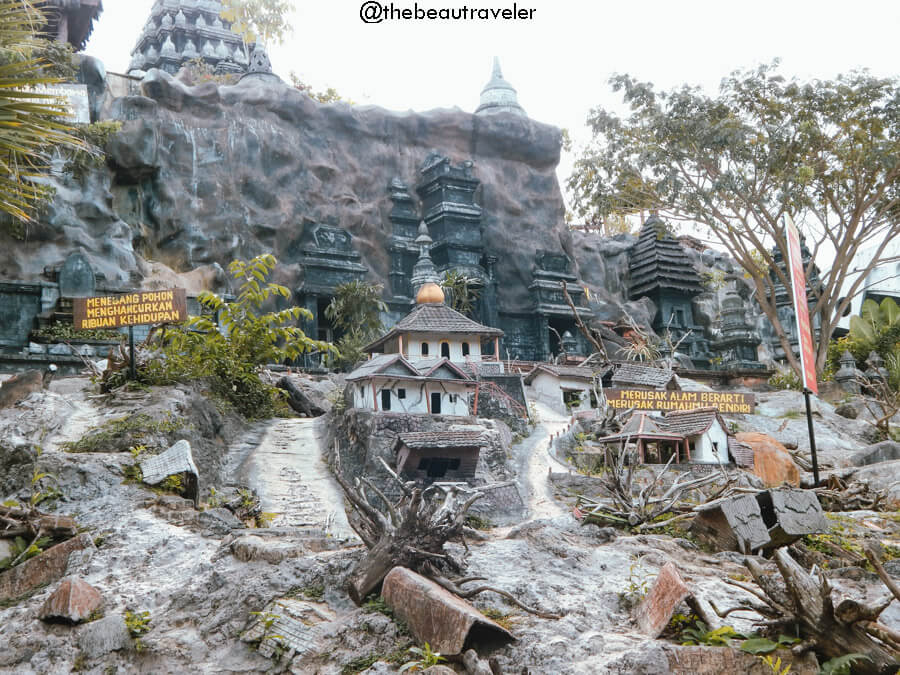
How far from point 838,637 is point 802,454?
1478 centimetres

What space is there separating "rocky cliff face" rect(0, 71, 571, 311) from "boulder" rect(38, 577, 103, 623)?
2196 centimetres

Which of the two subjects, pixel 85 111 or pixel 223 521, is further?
pixel 85 111

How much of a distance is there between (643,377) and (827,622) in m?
18.9

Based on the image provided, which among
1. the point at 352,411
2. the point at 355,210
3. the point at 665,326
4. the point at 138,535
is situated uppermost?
the point at 355,210

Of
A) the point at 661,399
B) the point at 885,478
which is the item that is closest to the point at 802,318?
the point at 661,399

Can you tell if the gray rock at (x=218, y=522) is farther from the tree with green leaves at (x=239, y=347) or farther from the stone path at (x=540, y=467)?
the tree with green leaves at (x=239, y=347)

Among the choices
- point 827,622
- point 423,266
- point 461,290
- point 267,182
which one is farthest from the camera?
point 267,182

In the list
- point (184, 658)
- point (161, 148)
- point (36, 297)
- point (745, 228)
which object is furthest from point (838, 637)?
point (161, 148)

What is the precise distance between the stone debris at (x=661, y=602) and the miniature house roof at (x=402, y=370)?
11.6 m

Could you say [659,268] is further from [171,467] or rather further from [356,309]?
[171,467]

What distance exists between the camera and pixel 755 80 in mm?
26938

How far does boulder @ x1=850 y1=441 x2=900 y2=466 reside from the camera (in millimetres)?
18875

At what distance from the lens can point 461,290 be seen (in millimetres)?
38250

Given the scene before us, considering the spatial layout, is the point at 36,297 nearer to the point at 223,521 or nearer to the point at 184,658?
the point at 223,521
